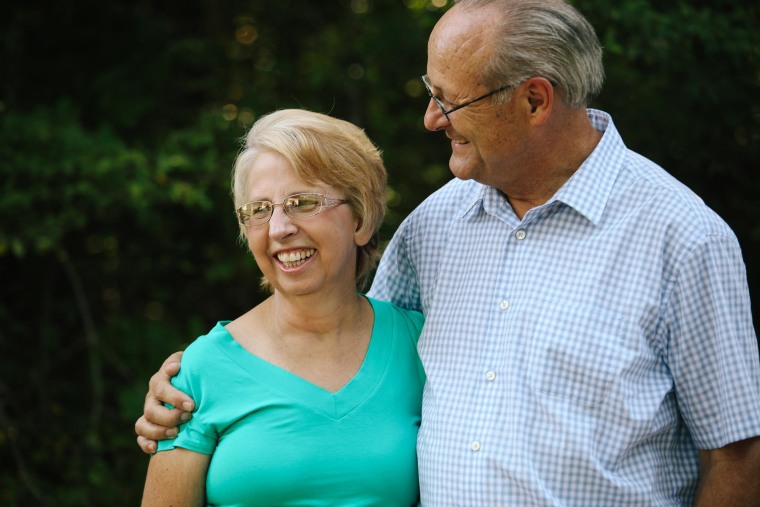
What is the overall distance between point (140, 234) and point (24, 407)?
1034 millimetres

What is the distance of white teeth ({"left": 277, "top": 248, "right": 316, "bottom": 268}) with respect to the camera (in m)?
2.21

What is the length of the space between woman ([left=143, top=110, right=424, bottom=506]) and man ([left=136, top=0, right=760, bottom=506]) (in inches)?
3.4

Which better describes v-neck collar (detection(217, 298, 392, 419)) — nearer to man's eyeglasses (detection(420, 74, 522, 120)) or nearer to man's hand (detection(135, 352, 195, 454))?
→ man's hand (detection(135, 352, 195, 454))

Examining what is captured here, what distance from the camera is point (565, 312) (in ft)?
6.87

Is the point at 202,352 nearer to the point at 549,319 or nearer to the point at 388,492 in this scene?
the point at 388,492

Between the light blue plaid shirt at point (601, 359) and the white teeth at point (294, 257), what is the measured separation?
43cm

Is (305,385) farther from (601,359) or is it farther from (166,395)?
(601,359)

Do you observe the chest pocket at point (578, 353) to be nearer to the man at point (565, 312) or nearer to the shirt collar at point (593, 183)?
the man at point (565, 312)

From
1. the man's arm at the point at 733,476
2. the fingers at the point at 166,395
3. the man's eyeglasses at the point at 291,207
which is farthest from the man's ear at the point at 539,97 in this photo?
the fingers at the point at 166,395

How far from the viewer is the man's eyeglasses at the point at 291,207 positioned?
219 cm

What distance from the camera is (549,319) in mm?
2104

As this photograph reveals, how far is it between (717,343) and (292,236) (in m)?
1.01

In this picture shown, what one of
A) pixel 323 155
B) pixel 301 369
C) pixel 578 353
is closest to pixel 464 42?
pixel 323 155

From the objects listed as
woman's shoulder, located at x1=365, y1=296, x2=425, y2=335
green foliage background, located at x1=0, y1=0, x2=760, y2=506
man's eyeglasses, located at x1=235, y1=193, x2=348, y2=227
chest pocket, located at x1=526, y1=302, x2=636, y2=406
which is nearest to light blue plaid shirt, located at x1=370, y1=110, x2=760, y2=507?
chest pocket, located at x1=526, y1=302, x2=636, y2=406
